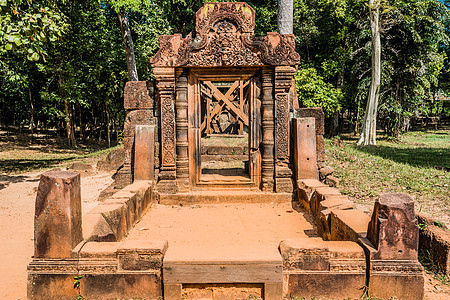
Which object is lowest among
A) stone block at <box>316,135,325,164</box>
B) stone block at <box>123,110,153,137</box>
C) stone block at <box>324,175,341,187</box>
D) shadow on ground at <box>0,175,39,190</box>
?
shadow on ground at <box>0,175,39,190</box>

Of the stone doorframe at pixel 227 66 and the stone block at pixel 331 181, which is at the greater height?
the stone doorframe at pixel 227 66

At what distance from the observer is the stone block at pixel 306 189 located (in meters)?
5.81

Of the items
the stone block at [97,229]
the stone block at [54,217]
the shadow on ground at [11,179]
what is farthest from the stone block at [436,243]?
the shadow on ground at [11,179]

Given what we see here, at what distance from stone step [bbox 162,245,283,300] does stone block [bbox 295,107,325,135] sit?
4.11 m

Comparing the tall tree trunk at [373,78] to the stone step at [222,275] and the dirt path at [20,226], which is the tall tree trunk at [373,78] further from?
the stone step at [222,275]

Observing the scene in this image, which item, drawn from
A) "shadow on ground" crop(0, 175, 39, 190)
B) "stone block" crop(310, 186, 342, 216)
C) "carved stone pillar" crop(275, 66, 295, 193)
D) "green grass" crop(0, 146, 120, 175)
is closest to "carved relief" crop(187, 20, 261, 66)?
"carved stone pillar" crop(275, 66, 295, 193)

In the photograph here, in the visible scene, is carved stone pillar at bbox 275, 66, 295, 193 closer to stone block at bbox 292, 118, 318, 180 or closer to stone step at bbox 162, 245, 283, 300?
stone block at bbox 292, 118, 318, 180

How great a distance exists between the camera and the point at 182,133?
6719 mm

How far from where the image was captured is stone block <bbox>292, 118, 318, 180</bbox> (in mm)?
6477

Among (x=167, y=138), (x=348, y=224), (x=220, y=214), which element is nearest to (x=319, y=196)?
(x=348, y=224)

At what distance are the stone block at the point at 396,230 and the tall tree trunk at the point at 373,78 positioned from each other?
48.6 ft

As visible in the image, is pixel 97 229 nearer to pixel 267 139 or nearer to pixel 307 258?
pixel 307 258

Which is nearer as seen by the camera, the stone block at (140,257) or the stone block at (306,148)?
the stone block at (140,257)

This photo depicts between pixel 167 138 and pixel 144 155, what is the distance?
54 cm
